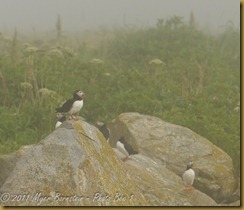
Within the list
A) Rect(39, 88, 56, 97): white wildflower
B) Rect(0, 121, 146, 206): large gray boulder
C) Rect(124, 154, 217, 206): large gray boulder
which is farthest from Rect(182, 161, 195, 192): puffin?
Rect(39, 88, 56, 97): white wildflower

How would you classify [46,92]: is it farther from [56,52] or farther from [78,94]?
[56,52]

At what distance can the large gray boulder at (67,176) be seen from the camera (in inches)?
259

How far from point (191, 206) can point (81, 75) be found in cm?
770

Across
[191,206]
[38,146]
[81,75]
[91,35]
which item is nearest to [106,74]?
[81,75]

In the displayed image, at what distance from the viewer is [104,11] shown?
145ft

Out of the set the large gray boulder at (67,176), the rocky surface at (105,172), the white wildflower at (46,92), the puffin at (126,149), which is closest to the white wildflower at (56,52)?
the white wildflower at (46,92)

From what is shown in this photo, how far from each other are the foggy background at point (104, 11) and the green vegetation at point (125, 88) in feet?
57.3

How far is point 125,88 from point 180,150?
4317 mm

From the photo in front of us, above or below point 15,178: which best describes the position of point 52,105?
below

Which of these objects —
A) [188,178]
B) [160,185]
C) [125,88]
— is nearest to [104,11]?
[125,88]

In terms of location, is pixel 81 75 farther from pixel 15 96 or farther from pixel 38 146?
pixel 38 146

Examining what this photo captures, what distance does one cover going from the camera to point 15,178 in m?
6.66

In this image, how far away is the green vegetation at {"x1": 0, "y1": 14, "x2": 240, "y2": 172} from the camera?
12.3m

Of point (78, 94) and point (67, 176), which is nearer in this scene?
point (67, 176)
